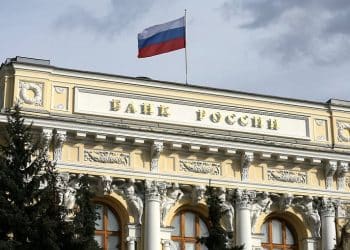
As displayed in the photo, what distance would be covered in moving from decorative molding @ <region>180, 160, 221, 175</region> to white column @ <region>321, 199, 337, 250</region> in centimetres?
437

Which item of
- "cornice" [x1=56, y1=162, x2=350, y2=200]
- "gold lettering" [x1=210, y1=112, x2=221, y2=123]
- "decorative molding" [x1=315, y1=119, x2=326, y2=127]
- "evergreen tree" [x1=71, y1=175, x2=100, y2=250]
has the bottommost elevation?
"evergreen tree" [x1=71, y1=175, x2=100, y2=250]

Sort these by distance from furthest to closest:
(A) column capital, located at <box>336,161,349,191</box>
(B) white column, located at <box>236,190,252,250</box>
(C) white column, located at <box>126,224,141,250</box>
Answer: (A) column capital, located at <box>336,161,349,191</box> < (B) white column, located at <box>236,190,252,250</box> < (C) white column, located at <box>126,224,141,250</box>

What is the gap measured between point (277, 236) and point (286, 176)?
2.27 meters

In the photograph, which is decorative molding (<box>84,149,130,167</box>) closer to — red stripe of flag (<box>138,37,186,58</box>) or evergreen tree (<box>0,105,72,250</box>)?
red stripe of flag (<box>138,37,186,58</box>)

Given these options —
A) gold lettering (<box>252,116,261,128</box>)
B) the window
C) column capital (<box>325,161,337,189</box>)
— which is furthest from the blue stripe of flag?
column capital (<box>325,161,337,189</box>)

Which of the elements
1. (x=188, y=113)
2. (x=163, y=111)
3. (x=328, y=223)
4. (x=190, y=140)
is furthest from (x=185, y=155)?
(x=328, y=223)

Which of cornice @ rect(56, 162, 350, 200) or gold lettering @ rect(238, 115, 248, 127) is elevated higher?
gold lettering @ rect(238, 115, 248, 127)

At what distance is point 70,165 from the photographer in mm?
33750

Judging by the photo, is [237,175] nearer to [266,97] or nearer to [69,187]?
[266,97]

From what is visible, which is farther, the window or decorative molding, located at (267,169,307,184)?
decorative molding, located at (267,169,307,184)

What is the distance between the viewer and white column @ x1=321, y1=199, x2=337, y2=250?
36938 millimetres

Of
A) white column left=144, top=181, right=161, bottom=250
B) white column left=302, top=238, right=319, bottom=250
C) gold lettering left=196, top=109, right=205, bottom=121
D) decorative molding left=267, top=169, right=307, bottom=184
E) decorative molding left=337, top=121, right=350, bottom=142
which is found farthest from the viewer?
decorative molding left=337, top=121, right=350, bottom=142

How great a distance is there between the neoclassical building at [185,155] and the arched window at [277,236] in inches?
1.5

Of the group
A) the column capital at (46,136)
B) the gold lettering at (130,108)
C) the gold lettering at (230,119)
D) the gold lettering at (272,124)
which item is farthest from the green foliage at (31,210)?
the gold lettering at (272,124)
